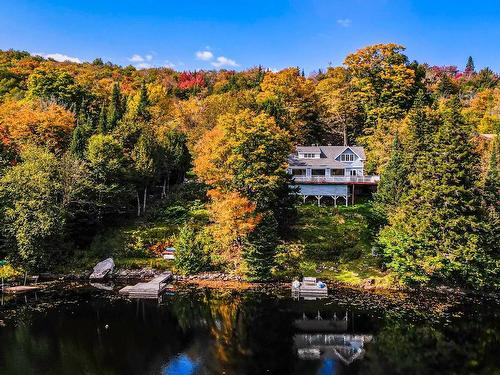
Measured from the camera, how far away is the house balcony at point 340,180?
201ft

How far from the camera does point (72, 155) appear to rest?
173ft

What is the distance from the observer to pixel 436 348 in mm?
27656

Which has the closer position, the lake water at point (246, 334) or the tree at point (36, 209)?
the lake water at point (246, 334)

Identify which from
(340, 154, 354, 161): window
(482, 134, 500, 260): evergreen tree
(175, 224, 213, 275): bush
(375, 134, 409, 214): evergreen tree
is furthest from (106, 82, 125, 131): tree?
(482, 134, 500, 260): evergreen tree

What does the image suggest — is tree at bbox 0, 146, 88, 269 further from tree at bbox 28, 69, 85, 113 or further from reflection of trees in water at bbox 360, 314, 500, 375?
reflection of trees in water at bbox 360, 314, 500, 375

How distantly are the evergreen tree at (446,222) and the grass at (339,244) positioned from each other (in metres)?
3.79

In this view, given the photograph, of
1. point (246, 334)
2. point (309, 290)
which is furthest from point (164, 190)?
point (246, 334)

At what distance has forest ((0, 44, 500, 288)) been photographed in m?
40.3

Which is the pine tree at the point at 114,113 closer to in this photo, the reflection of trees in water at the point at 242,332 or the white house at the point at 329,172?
the white house at the point at 329,172

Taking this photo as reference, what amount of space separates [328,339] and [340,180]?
3426 centimetres

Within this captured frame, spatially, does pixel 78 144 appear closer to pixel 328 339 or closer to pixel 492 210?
pixel 328 339

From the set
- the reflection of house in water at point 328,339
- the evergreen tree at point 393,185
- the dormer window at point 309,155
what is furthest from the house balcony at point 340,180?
the reflection of house in water at point 328,339

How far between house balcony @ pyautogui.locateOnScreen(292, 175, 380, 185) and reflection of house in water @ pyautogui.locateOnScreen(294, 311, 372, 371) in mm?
28943

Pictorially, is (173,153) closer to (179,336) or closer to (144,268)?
(144,268)
